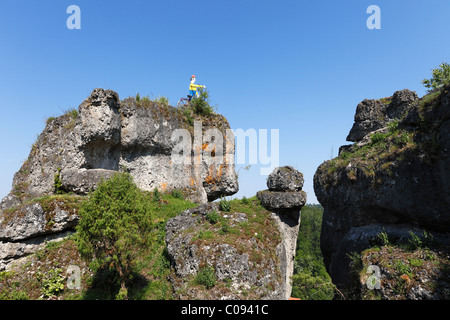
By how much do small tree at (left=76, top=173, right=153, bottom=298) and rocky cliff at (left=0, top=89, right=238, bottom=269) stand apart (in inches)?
226

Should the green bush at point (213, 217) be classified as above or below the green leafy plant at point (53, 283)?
above

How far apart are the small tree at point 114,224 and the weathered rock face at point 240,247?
8.64 feet

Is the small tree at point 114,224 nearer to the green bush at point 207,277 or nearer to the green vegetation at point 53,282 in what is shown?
the green bush at point 207,277

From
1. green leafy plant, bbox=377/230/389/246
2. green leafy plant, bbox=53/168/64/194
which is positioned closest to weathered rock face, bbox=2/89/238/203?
green leafy plant, bbox=53/168/64/194

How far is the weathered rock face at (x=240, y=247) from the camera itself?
10398 mm

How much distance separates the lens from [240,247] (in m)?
11.7

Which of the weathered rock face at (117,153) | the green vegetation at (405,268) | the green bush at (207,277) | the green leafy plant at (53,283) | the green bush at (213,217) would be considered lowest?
the green leafy plant at (53,283)

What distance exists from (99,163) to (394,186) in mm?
19725

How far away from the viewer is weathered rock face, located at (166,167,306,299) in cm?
1040

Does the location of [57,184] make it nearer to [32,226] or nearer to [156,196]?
[32,226]

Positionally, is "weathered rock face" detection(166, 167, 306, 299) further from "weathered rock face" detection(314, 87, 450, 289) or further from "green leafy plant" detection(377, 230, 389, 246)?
"green leafy plant" detection(377, 230, 389, 246)

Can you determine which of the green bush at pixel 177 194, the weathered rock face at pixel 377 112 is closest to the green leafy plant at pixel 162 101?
the green bush at pixel 177 194

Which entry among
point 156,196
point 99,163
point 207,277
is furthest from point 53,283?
point 99,163

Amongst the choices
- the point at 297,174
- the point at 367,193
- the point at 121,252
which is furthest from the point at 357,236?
the point at 121,252
